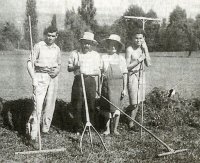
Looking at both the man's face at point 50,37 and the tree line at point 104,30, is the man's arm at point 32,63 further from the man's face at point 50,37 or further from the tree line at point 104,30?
the tree line at point 104,30

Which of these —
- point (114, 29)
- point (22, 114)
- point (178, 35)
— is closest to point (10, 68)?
point (114, 29)

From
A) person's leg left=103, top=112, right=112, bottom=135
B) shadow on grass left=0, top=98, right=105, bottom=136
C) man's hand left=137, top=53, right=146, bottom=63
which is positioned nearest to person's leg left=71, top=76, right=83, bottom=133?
shadow on grass left=0, top=98, right=105, bottom=136

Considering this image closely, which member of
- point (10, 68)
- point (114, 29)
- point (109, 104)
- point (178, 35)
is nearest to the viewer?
point (109, 104)

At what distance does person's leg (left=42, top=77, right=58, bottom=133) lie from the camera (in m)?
7.22

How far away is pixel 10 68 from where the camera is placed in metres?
24.7

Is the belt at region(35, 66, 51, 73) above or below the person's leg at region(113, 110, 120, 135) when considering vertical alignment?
above

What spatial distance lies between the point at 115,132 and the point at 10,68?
723 inches

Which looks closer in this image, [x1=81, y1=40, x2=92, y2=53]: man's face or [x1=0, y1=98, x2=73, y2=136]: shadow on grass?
[x1=81, y1=40, x2=92, y2=53]: man's face

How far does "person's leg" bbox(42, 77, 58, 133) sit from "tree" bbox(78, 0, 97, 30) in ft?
66.7

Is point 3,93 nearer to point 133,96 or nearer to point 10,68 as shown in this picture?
point 133,96

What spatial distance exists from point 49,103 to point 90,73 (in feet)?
3.40

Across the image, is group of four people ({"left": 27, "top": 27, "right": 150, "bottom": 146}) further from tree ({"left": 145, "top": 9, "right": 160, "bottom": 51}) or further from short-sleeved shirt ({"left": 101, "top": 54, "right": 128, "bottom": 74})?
tree ({"left": 145, "top": 9, "right": 160, "bottom": 51})

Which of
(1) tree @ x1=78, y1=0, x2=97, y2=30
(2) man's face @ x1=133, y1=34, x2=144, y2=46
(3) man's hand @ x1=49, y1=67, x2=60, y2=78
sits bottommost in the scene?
(3) man's hand @ x1=49, y1=67, x2=60, y2=78

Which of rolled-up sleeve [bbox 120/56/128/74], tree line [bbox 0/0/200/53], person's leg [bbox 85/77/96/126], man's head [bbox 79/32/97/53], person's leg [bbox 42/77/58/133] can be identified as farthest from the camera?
tree line [bbox 0/0/200/53]
